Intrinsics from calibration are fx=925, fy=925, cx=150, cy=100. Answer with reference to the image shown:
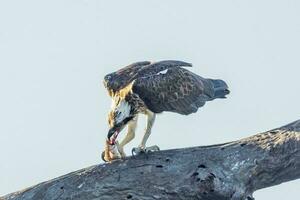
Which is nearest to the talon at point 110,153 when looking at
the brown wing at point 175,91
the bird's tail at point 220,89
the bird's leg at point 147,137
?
the bird's leg at point 147,137

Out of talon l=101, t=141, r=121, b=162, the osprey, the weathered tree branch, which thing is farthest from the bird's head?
the weathered tree branch

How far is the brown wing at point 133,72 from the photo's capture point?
1091 cm

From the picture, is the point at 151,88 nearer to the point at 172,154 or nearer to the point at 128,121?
the point at 128,121

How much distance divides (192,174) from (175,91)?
230cm

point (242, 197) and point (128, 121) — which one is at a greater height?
point (128, 121)

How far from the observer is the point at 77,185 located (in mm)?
9070

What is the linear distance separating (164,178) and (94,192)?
698mm

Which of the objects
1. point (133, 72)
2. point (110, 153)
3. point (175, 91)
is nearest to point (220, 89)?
point (175, 91)

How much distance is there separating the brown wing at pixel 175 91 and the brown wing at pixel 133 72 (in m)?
0.08

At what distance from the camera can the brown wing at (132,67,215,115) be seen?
10.9 m

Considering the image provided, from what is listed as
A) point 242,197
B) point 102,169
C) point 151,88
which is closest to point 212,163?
point 242,197

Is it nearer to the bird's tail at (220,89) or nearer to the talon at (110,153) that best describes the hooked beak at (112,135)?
the talon at (110,153)

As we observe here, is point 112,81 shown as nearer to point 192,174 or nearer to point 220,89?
point 220,89

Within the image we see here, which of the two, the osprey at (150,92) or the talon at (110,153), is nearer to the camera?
the talon at (110,153)
